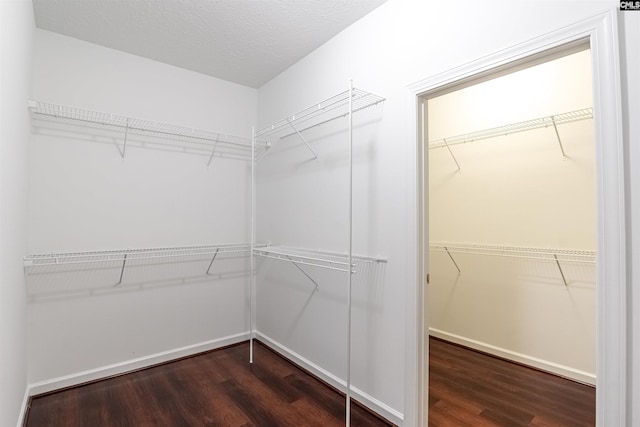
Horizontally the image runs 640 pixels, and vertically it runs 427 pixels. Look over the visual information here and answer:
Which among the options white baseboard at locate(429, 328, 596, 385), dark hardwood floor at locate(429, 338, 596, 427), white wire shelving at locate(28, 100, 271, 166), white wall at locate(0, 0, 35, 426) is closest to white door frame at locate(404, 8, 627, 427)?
dark hardwood floor at locate(429, 338, 596, 427)

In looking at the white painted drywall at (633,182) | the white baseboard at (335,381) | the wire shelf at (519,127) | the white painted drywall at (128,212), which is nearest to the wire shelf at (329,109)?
the white painted drywall at (128,212)

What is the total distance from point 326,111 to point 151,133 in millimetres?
1528

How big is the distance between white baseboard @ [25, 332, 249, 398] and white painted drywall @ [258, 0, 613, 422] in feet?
2.04

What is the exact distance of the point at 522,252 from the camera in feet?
8.87

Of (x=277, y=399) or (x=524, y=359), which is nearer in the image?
(x=277, y=399)

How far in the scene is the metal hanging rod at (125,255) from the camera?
2252 mm

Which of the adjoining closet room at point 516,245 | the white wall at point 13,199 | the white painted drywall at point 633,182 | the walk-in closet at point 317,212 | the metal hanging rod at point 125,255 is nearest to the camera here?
the white painted drywall at point 633,182

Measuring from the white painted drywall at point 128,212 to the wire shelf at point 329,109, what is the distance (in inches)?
28.7

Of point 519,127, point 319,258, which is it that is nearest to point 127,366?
point 319,258

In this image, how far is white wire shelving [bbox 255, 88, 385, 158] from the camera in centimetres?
210

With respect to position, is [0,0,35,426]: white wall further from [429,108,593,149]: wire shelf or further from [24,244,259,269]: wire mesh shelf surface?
[429,108,593,149]: wire shelf

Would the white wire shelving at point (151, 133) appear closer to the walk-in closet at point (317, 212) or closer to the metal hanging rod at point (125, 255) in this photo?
the walk-in closet at point (317, 212)

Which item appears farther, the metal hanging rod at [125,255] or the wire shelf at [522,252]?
the wire shelf at [522,252]

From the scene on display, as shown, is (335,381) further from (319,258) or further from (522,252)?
(522,252)
